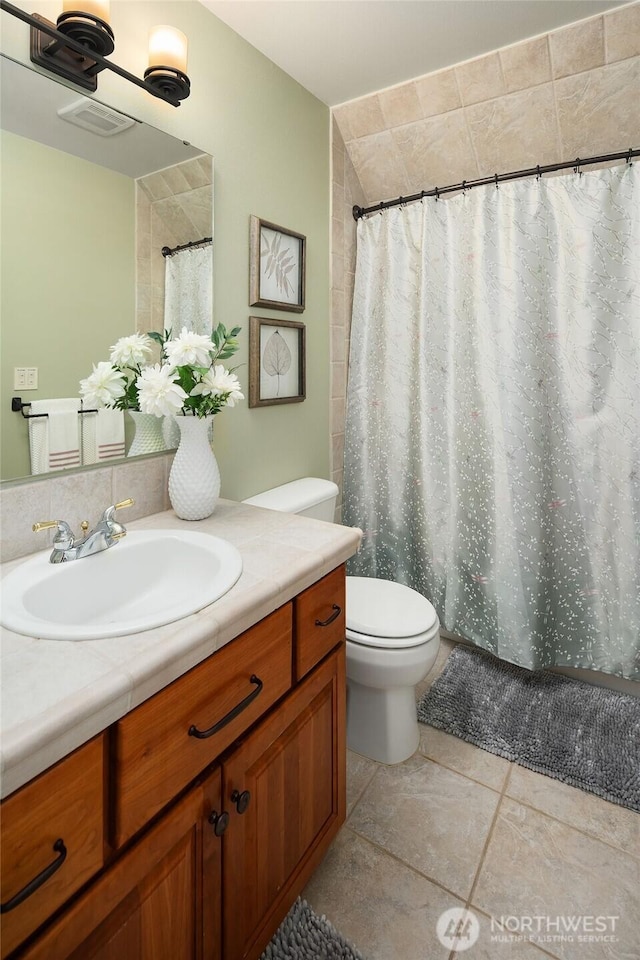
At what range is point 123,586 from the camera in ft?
3.80

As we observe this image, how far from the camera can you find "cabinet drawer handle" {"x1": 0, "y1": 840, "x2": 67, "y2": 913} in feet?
1.89

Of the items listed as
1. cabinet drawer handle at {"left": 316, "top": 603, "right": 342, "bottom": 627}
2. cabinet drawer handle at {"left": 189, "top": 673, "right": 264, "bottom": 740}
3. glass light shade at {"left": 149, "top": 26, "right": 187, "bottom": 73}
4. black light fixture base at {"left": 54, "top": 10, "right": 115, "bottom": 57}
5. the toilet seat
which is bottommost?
the toilet seat

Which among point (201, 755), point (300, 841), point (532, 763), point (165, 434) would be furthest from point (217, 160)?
point (532, 763)

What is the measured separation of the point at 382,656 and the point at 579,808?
754 mm

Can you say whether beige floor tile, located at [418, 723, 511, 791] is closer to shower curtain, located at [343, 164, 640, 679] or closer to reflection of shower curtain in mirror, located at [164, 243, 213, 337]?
shower curtain, located at [343, 164, 640, 679]

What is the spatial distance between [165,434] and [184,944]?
1133mm

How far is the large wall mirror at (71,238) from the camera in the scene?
1.08 meters

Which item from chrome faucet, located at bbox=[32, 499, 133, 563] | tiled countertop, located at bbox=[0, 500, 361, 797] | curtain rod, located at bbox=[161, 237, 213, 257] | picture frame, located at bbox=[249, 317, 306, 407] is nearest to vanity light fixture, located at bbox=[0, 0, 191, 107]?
curtain rod, located at bbox=[161, 237, 213, 257]

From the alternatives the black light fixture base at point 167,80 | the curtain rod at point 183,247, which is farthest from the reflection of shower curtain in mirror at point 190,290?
the black light fixture base at point 167,80

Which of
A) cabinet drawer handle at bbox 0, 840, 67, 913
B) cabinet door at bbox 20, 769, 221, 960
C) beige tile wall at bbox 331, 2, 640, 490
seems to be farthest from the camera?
beige tile wall at bbox 331, 2, 640, 490

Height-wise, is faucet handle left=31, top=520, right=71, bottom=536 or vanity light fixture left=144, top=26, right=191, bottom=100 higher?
vanity light fixture left=144, top=26, right=191, bottom=100

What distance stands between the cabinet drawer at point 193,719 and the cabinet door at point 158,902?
0.17 feet

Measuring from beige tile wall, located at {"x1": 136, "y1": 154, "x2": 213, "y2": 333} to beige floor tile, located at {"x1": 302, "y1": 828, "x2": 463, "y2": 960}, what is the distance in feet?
5.08

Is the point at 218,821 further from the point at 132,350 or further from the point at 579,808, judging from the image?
the point at 579,808
